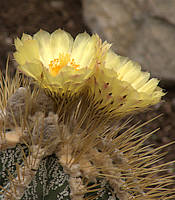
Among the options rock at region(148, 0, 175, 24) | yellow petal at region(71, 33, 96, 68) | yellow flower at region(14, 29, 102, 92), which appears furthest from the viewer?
rock at region(148, 0, 175, 24)

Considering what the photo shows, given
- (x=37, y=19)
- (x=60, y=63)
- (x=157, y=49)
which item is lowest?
(x=60, y=63)

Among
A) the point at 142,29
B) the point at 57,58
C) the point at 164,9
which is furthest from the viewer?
the point at 142,29

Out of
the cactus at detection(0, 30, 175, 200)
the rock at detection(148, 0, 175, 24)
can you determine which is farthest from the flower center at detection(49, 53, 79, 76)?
the rock at detection(148, 0, 175, 24)

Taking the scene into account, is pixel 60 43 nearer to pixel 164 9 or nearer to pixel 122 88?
pixel 122 88

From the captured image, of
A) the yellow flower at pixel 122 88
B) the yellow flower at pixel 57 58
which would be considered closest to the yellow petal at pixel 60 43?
the yellow flower at pixel 57 58

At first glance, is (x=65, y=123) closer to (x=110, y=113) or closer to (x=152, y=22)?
(x=110, y=113)

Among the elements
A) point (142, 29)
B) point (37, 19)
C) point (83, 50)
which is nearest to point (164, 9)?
point (142, 29)

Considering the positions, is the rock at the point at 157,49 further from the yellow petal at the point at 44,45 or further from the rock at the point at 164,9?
the yellow petal at the point at 44,45

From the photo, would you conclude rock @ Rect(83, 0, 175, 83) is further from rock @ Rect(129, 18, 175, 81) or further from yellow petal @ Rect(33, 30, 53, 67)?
yellow petal @ Rect(33, 30, 53, 67)
